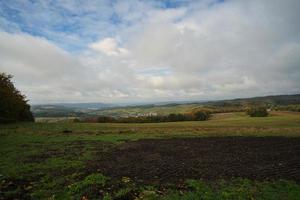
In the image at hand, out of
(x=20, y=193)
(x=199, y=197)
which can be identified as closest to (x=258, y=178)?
(x=199, y=197)

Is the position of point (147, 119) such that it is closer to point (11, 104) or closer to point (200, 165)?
point (11, 104)

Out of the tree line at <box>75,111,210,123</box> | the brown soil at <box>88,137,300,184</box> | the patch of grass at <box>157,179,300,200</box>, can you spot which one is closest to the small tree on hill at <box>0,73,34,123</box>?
the tree line at <box>75,111,210,123</box>

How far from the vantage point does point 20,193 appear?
32.2 feet

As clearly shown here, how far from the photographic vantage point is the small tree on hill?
49.2 m

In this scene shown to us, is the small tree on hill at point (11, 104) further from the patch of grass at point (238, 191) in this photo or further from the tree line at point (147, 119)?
the patch of grass at point (238, 191)

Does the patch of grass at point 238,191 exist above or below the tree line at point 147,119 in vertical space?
above

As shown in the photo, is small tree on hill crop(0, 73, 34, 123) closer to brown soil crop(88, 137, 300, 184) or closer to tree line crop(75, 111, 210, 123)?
tree line crop(75, 111, 210, 123)

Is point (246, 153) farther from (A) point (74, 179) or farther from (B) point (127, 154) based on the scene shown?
(A) point (74, 179)

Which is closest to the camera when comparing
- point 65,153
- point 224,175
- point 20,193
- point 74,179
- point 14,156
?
point 20,193

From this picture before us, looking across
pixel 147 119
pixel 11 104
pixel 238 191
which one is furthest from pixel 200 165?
pixel 147 119

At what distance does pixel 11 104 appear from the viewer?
50.8 meters

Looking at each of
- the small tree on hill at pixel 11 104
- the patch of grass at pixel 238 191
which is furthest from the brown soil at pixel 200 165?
the small tree on hill at pixel 11 104

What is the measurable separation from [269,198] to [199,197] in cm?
283

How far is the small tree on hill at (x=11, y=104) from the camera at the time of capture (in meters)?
49.2
